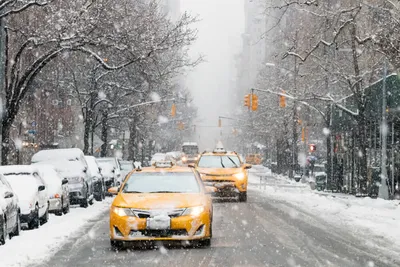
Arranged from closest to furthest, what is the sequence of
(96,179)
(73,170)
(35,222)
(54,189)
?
1. (35,222)
2. (54,189)
3. (73,170)
4. (96,179)

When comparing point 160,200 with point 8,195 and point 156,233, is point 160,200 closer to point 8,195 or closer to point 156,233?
point 156,233

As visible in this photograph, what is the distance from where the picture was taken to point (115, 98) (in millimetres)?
49250

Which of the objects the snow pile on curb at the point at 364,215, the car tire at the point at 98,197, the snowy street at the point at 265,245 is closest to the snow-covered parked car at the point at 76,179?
the snowy street at the point at 265,245

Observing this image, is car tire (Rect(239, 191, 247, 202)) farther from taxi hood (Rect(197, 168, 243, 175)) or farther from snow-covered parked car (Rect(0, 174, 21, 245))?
snow-covered parked car (Rect(0, 174, 21, 245))

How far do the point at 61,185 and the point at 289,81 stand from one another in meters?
40.3

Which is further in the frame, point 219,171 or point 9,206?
point 219,171

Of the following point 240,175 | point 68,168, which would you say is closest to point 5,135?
point 68,168

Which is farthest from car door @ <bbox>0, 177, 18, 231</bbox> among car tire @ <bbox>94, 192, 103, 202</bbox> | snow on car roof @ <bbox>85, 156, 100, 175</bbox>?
car tire @ <bbox>94, 192, 103, 202</bbox>

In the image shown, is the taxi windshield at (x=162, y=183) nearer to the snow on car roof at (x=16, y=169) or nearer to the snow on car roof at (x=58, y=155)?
the snow on car roof at (x=16, y=169)

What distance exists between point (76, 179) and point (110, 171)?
31.5 ft

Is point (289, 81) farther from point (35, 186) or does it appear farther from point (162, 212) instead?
point (162, 212)

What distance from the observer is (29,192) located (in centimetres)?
1731

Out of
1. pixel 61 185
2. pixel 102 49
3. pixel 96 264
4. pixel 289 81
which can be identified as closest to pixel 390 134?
pixel 102 49

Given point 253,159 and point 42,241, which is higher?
point 253,159
